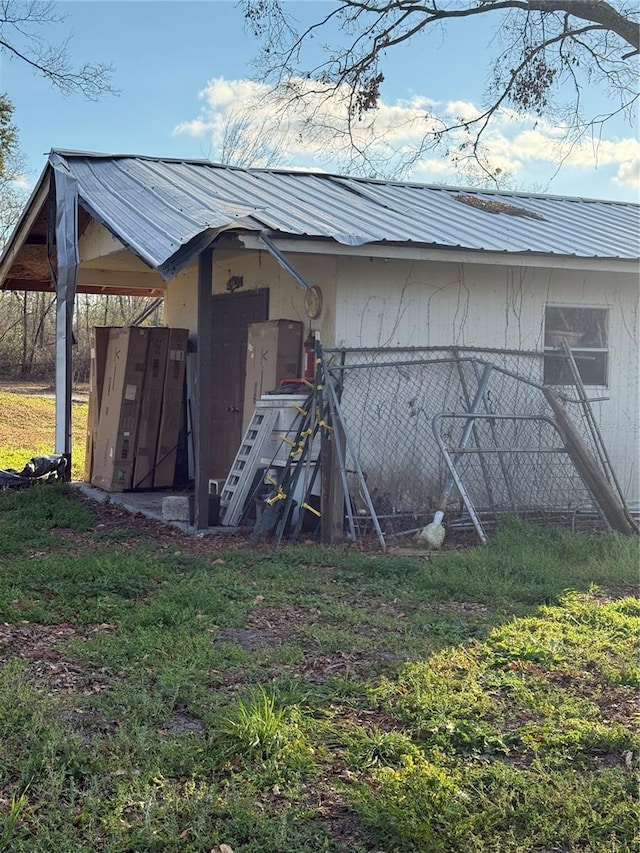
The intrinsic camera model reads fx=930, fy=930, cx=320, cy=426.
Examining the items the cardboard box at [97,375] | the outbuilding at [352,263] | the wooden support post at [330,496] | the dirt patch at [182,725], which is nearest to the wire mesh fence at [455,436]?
the outbuilding at [352,263]

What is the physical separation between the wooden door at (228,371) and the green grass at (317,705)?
180 inches

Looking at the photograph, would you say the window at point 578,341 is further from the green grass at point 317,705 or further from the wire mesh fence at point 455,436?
the green grass at point 317,705

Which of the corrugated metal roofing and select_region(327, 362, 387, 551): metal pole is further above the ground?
the corrugated metal roofing

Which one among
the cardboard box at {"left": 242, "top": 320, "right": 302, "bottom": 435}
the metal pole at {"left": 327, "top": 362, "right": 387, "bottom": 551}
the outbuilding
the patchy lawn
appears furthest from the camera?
the patchy lawn

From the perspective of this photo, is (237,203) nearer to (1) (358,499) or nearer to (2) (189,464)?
(1) (358,499)

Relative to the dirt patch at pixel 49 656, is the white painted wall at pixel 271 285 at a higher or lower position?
higher

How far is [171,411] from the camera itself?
11.7 meters

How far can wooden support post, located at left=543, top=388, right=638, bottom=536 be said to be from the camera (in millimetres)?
8617

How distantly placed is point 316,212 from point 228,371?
317 centimetres

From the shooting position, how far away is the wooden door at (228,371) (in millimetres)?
11477

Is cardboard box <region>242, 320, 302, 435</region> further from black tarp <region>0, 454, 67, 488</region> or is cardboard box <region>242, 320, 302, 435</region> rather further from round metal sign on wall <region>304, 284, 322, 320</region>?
black tarp <region>0, 454, 67, 488</region>

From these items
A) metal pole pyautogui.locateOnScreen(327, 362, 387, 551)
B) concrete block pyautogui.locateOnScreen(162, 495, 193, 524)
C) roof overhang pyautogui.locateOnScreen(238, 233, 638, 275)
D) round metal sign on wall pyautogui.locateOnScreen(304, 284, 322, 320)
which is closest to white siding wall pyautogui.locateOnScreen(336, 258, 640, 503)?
round metal sign on wall pyautogui.locateOnScreen(304, 284, 322, 320)

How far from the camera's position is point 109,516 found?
31.9ft

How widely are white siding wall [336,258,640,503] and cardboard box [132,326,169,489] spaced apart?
10.9 ft
